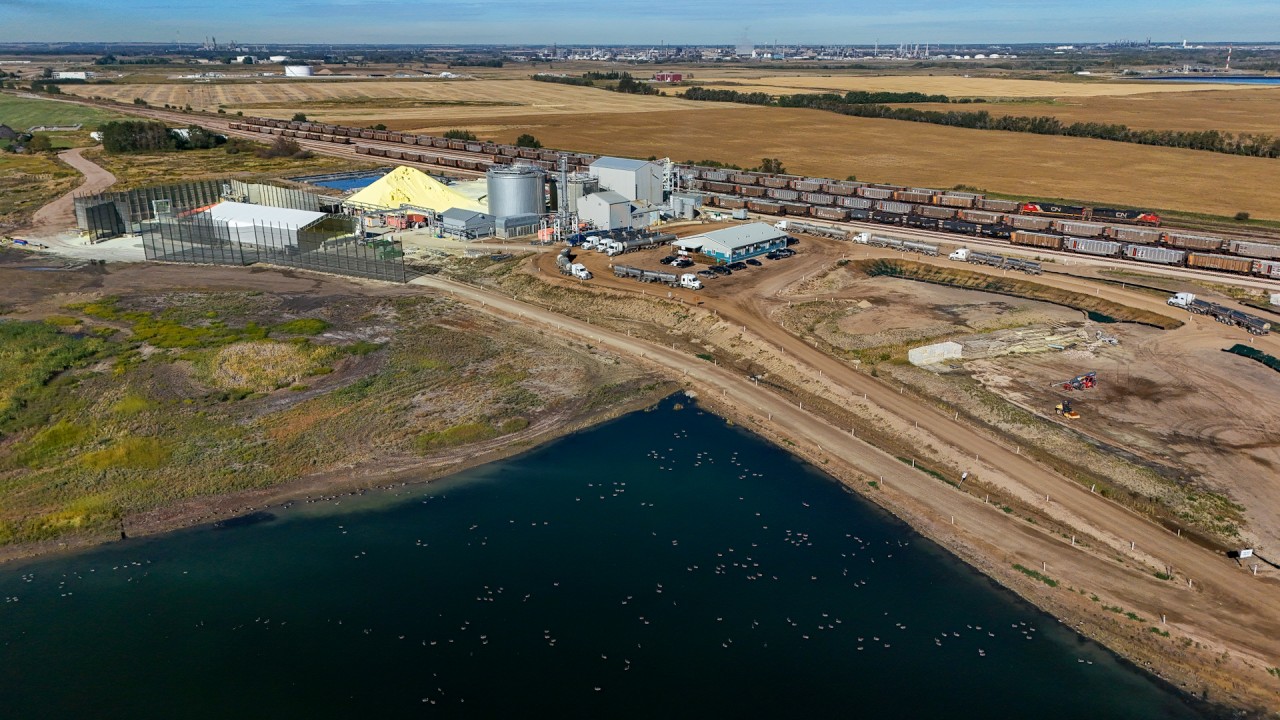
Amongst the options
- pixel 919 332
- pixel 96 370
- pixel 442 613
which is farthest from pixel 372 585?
pixel 919 332

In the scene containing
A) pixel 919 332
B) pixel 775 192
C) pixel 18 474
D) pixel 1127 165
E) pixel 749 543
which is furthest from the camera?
pixel 1127 165

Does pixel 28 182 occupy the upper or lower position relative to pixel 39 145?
lower

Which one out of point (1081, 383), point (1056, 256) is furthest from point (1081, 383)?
point (1056, 256)

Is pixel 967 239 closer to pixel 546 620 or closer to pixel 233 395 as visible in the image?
pixel 546 620

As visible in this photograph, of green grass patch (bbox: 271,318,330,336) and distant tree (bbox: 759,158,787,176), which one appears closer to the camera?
green grass patch (bbox: 271,318,330,336)

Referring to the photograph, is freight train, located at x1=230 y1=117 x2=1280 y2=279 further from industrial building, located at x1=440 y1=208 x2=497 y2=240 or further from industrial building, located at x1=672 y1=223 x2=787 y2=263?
industrial building, located at x1=440 y1=208 x2=497 y2=240

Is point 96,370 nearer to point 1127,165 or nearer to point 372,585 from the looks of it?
point 372,585

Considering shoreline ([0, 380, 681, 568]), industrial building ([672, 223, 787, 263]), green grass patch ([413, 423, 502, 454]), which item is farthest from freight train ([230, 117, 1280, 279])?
green grass patch ([413, 423, 502, 454])
